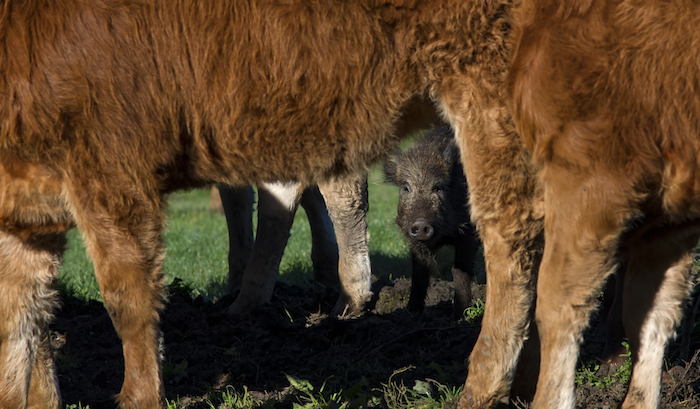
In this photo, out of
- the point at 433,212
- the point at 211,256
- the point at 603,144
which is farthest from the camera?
the point at 211,256

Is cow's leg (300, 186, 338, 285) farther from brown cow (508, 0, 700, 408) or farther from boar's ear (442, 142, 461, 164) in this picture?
brown cow (508, 0, 700, 408)

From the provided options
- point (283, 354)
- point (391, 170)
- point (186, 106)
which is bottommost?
point (283, 354)

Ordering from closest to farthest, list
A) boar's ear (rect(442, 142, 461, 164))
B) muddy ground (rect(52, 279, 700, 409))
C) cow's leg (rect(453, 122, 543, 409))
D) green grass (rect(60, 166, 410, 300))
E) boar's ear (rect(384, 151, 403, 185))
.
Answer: cow's leg (rect(453, 122, 543, 409))
muddy ground (rect(52, 279, 700, 409))
boar's ear (rect(442, 142, 461, 164))
boar's ear (rect(384, 151, 403, 185))
green grass (rect(60, 166, 410, 300))

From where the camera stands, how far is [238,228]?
697cm

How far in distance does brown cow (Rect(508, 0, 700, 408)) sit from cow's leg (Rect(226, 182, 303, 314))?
2.94 m

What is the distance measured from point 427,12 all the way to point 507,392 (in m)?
1.91

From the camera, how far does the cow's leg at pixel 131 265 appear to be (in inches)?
138

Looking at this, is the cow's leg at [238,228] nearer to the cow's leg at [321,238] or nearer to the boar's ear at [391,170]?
the cow's leg at [321,238]

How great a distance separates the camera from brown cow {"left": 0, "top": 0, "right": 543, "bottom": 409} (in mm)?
3465

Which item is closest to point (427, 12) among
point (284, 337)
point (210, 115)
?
point (210, 115)

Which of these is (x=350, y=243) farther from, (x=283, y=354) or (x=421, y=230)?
(x=283, y=354)

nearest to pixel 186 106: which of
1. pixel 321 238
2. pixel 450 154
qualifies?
pixel 450 154

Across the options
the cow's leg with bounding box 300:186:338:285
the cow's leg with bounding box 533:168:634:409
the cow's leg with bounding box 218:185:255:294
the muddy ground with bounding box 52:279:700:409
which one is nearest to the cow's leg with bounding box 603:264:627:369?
the muddy ground with bounding box 52:279:700:409

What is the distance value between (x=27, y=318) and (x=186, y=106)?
136 centimetres
